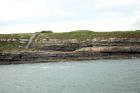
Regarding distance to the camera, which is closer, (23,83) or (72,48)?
(23,83)

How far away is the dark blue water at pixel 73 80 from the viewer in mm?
65475

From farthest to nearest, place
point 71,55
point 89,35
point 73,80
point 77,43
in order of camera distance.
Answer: point 89,35, point 77,43, point 71,55, point 73,80

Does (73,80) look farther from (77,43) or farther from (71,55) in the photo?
(77,43)

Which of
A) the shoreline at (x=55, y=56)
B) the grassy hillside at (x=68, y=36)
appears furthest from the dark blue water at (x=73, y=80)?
the grassy hillside at (x=68, y=36)

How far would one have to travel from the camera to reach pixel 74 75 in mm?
86562

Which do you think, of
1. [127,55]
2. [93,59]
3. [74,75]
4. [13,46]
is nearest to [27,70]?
[74,75]

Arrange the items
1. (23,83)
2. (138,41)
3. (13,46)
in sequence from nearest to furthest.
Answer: (23,83), (138,41), (13,46)

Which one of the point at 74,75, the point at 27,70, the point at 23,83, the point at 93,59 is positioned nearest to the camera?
the point at 23,83

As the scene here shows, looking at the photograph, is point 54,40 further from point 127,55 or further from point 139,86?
point 139,86

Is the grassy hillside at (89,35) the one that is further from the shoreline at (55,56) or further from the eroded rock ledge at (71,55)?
the shoreline at (55,56)

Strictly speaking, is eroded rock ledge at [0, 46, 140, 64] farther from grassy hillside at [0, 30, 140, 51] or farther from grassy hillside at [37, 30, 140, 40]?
grassy hillside at [37, 30, 140, 40]

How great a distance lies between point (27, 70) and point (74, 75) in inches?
730

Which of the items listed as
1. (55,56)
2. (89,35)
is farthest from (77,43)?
(55,56)

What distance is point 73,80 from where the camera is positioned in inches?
3073
